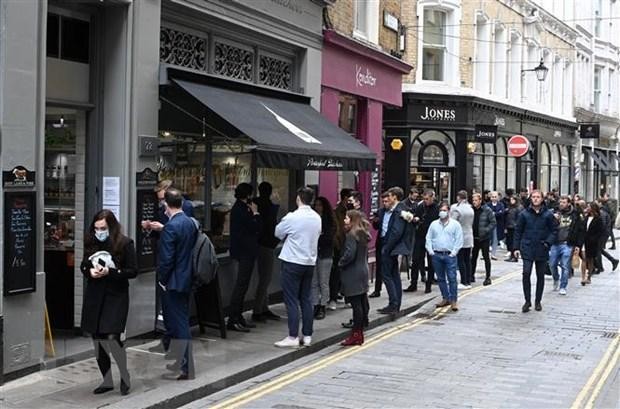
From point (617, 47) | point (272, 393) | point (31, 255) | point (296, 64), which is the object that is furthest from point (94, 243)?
point (617, 47)

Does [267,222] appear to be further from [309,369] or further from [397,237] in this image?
[309,369]

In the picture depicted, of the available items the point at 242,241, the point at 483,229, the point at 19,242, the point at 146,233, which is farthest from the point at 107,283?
the point at 483,229

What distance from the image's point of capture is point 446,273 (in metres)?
13.1

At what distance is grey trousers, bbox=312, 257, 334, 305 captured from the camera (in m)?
11.3

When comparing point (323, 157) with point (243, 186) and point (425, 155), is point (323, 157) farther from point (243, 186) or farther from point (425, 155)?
point (425, 155)

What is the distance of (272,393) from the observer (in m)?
7.73

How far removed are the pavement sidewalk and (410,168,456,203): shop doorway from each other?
50.1ft

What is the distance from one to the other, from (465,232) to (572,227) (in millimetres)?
2635

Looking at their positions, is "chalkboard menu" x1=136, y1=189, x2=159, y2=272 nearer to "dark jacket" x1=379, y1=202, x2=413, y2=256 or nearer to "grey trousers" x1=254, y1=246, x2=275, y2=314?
"grey trousers" x1=254, y1=246, x2=275, y2=314

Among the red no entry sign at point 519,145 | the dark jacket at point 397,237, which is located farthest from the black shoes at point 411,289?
the red no entry sign at point 519,145

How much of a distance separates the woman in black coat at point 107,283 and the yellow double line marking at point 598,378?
167 inches

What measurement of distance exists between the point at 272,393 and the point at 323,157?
4145 millimetres

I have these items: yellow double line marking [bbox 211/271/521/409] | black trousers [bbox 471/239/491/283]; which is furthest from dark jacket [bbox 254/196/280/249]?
black trousers [bbox 471/239/491/283]

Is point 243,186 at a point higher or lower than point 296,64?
lower
